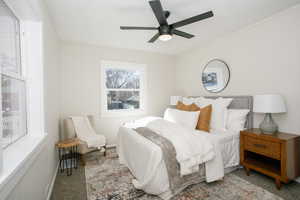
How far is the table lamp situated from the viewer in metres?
2.09

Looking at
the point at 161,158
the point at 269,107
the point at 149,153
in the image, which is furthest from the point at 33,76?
the point at 269,107

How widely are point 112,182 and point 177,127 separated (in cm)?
129

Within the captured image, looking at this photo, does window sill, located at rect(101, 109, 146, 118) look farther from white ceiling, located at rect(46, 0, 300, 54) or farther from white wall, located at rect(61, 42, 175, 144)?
white ceiling, located at rect(46, 0, 300, 54)

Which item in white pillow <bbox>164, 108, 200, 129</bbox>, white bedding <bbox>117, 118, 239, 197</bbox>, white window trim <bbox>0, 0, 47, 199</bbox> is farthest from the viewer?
white pillow <bbox>164, 108, 200, 129</bbox>

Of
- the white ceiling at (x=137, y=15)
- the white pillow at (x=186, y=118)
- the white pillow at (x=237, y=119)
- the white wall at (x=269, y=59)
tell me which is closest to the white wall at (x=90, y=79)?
the white ceiling at (x=137, y=15)

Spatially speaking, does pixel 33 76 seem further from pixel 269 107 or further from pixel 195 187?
pixel 269 107

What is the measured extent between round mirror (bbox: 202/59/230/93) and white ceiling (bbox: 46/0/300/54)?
0.59 metres

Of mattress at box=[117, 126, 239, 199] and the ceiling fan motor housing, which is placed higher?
the ceiling fan motor housing

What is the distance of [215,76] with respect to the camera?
10.9 feet

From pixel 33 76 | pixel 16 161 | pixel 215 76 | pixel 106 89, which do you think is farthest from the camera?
pixel 106 89

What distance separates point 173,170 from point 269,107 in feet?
5.23

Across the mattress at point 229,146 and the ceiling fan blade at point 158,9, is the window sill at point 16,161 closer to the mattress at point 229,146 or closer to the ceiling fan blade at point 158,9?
the ceiling fan blade at point 158,9

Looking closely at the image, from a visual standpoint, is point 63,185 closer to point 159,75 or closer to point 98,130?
point 98,130

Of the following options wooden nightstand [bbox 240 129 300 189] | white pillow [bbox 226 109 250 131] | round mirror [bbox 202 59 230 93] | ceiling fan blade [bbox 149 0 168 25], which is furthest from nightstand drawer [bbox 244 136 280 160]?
ceiling fan blade [bbox 149 0 168 25]
